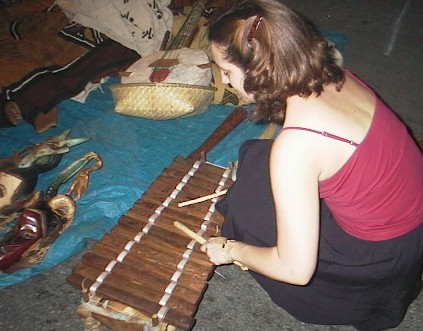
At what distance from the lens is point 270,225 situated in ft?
5.32

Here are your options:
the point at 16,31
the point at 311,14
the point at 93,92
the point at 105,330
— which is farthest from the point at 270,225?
the point at 311,14

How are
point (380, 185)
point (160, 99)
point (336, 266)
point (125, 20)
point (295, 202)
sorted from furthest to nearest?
point (125, 20) → point (160, 99) → point (336, 266) → point (380, 185) → point (295, 202)

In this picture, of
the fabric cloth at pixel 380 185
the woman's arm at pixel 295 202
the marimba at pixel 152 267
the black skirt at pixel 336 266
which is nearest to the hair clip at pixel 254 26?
the woman's arm at pixel 295 202

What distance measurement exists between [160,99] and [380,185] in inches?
70.3

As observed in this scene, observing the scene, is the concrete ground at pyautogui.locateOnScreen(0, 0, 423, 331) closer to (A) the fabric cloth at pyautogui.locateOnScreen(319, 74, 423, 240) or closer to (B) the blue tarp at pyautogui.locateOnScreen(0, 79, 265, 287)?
(B) the blue tarp at pyautogui.locateOnScreen(0, 79, 265, 287)

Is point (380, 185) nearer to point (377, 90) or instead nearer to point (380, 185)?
point (380, 185)

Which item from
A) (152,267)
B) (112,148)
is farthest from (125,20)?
(152,267)

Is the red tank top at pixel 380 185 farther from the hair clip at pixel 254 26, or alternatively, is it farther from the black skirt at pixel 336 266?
the hair clip at pixel 254 26

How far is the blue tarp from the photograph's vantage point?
7.49ft

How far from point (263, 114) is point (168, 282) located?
0.75 m

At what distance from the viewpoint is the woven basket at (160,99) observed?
2.68m

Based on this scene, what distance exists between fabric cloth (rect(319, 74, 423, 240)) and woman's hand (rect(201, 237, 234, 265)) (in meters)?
0.45

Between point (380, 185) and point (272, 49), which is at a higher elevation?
point (272, 49)

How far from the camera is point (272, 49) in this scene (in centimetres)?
115
